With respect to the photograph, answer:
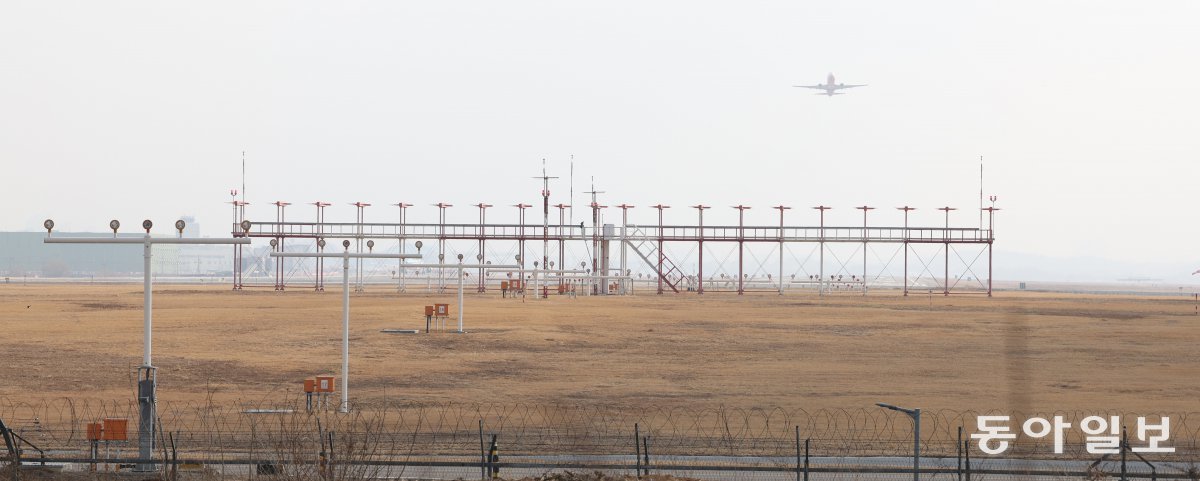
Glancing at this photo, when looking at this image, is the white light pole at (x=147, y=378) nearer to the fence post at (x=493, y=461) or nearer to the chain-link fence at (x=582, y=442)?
the chain-link fence at (x=582, y=442)

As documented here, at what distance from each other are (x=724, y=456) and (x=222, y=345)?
934 inches

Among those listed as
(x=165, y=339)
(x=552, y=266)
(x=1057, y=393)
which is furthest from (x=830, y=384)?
(x=552, y=266)

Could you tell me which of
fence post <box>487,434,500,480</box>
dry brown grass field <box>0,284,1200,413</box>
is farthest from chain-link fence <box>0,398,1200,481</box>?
dry brown grass field <box>0,284,1200,413</box>

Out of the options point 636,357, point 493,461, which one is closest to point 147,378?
point 493,461

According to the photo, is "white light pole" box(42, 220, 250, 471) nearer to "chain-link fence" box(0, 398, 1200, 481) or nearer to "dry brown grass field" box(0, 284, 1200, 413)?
"chain-link fence" box(0, 398, 1200, 481)

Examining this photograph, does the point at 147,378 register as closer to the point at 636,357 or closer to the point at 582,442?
the point at 582,442

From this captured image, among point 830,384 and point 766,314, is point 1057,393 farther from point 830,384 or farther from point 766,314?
point 766,314

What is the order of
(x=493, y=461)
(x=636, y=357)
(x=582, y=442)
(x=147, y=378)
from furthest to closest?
(x=636, y=357) → (x=582, y=442) → (x=147, y=378) → (x=493, y=461)

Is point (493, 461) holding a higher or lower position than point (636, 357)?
higher

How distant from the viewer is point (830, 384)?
2925 cm

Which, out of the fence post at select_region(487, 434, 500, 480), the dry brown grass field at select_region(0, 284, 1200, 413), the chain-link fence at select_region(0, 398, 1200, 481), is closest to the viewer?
the fence post at select_region(487, 434, 500, 480)

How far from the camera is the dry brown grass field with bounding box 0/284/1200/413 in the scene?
27.2 metres

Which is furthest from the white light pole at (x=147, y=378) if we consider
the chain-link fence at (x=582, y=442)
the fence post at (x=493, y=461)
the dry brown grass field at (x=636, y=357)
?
the dry brown grass field at (x=636, y=357)

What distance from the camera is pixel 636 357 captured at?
1411 inches
